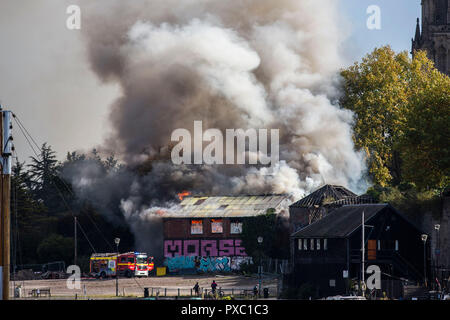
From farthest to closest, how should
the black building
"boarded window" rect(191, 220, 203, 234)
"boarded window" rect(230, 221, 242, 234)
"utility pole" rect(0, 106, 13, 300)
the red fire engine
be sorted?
"boarded window" rect(191, 220, 203, 234) → "boarded window" rect(230, 221, 242, 234) → the red fire engine → the black building → "utility pole" rect(0, 106, 13, 300)

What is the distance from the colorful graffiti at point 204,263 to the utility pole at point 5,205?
53.6 meters

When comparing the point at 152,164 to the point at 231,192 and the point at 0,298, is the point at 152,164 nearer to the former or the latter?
the point at 231,192

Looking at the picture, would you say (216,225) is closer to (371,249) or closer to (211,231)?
(211,231)

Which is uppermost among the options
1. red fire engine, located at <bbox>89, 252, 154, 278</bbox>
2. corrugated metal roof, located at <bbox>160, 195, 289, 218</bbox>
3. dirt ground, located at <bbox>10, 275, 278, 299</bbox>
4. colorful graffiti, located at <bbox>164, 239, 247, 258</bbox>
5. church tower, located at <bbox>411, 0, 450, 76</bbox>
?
church tower, located at <bbox>411, 0, 450, 76</bbox>

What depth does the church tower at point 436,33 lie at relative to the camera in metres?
169

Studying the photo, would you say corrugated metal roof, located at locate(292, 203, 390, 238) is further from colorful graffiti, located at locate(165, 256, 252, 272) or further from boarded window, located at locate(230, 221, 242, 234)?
boarded window, located at locate(230, 221, 242, 234)

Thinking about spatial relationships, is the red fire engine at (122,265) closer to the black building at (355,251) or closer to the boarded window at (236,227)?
the boarded window at (236,227)

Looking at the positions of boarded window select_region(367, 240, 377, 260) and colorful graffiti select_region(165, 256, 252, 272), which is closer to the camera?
boarded window select_region(367, 240, 377, 260)

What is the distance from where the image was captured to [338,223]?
98.3 meters

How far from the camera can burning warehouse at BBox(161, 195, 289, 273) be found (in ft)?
394

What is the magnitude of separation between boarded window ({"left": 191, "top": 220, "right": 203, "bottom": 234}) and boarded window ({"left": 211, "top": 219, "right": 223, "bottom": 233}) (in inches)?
56.7

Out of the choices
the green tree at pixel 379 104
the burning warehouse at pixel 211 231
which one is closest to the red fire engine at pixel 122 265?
the burning warehouse at pixel 211 231

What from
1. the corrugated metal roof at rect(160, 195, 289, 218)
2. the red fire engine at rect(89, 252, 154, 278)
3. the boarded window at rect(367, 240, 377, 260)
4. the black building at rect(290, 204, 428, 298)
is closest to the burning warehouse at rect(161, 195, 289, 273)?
the corrugated metal roof at rect(160, 195, 289, 218)
